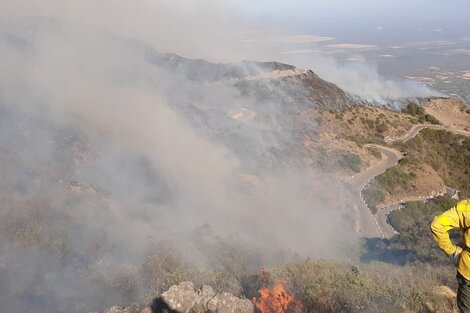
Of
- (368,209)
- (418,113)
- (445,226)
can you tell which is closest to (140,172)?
(368,209)

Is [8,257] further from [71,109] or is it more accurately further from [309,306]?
[71,109]

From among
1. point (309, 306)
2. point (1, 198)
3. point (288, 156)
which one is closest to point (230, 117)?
point (288, 156)

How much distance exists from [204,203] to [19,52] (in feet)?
89.4

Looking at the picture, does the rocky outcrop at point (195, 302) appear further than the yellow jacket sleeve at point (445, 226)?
Yes

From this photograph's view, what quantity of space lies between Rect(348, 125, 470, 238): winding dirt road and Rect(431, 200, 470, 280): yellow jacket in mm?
22168

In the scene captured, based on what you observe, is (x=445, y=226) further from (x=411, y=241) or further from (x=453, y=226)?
(x=411, y=241)

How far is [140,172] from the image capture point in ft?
89.7

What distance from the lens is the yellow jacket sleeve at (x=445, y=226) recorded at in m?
4.84

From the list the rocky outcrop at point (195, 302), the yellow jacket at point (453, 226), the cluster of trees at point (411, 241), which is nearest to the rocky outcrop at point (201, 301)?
the rocky outcrop at point (195, 302)

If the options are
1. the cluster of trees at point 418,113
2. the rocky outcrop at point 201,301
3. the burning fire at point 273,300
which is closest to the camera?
the burning fire at point 273,300

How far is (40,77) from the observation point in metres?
37.8

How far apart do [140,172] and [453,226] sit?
2399 centimetres

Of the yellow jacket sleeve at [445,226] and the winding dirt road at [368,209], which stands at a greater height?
the yellow jacket sleeve at [445,226]

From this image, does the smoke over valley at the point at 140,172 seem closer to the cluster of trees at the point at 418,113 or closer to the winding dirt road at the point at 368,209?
the winding dirt road at the point at 368,209
